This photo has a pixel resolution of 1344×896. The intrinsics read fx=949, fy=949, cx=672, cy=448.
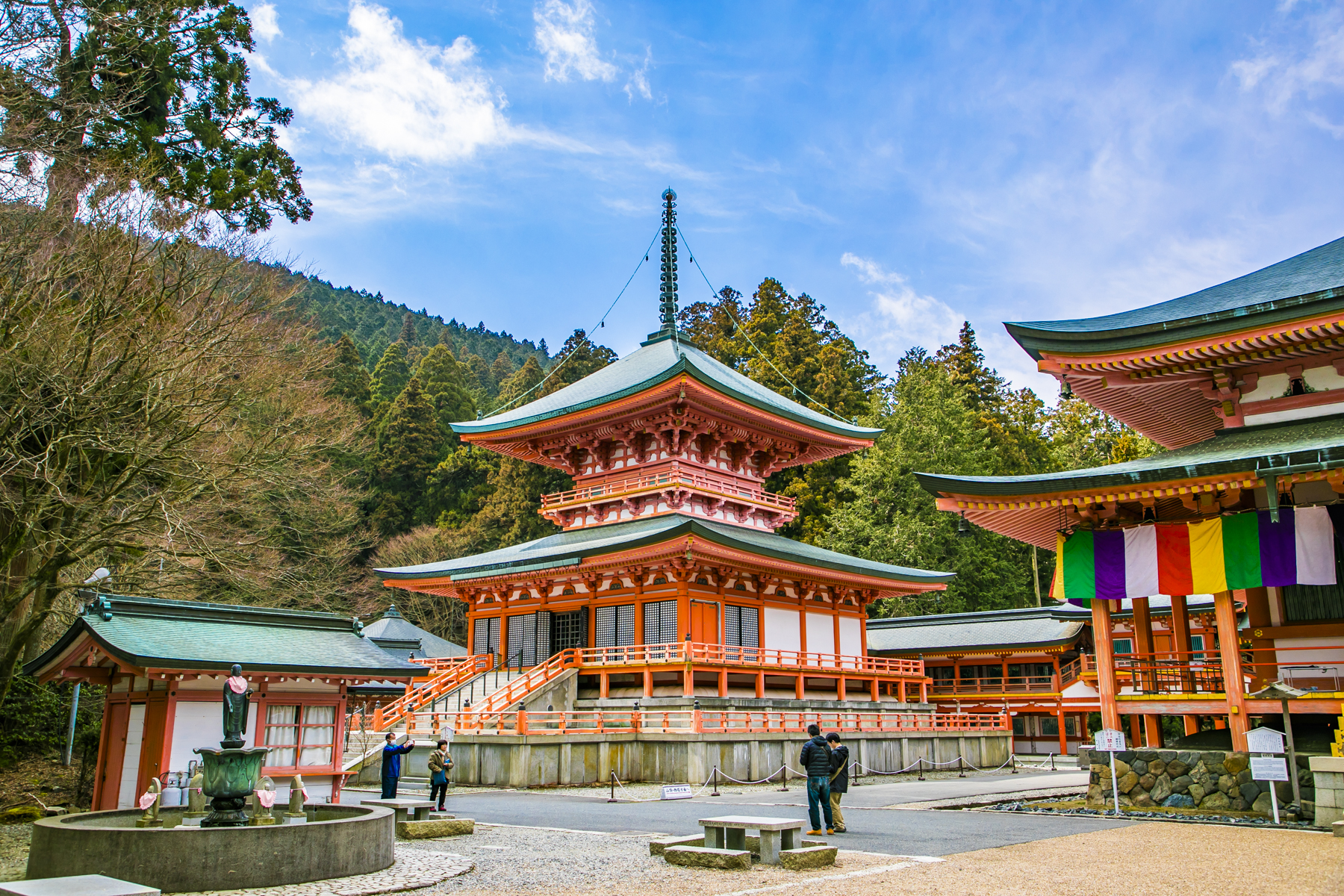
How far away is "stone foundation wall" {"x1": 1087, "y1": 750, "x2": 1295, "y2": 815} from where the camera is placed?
1401cm

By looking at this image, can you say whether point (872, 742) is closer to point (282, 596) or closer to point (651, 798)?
point (651, 798)

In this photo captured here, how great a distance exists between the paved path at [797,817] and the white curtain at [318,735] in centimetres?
246

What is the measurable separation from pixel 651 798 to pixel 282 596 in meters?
18.1

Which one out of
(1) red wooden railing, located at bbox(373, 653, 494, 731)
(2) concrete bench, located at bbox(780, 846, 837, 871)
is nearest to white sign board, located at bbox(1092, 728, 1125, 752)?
(2) concrete bench, located at bbox(780, 846, 837, 871)

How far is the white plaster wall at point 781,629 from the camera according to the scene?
29.7m

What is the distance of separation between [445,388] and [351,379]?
6337 millimetres

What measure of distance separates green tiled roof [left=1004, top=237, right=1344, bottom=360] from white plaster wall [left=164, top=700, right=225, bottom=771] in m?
14.9

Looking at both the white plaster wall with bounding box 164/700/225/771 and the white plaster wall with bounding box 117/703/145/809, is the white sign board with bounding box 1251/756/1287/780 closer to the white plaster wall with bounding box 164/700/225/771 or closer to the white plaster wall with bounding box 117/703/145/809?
the white plaster wall with bounding box 164/700/225/771

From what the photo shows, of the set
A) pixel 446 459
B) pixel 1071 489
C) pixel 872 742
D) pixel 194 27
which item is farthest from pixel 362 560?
pixel 1071 489

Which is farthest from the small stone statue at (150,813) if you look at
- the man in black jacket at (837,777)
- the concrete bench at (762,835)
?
the man in black jacket at (837,777)

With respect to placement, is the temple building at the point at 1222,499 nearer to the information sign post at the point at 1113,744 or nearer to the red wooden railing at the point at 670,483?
the information sign post at the point at 1113,744

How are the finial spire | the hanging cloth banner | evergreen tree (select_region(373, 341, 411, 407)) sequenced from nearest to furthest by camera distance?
1. the hanging cloth banner
2. the finial spire
3. evergreen tree (select_region(373, 341, 411, 407))

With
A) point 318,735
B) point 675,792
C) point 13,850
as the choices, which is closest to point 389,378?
point 318,735

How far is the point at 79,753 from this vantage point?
21.5 metres
